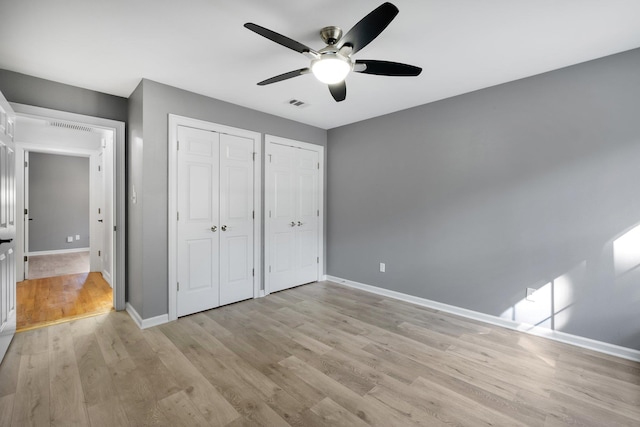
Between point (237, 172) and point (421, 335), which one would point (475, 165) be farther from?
point (237, 172)

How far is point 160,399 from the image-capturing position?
186cm

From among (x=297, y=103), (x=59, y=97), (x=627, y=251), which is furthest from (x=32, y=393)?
(x=627, y=251)

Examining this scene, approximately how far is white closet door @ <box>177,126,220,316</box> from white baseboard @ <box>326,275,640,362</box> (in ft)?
7.39

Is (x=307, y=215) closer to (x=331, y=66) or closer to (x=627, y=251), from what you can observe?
(x=331, y=66)

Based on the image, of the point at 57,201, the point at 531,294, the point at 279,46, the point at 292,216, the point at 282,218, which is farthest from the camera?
the point at 57,201

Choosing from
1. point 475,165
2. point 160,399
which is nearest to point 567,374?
point 475,165

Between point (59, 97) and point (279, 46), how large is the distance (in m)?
2.45

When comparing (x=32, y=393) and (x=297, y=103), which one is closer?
(x=32, y=393)

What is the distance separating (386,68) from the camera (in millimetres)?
2047

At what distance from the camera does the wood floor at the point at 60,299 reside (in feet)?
10.3

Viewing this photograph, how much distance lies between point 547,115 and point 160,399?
13.1 ft

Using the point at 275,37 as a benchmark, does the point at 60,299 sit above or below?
below

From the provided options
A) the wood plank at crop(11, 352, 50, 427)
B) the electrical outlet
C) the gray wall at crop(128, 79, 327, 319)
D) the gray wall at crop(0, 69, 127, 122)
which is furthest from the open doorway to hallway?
the electrical outlet

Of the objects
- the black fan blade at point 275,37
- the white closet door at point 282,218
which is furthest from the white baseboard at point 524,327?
the black fan blade at point 275,37
